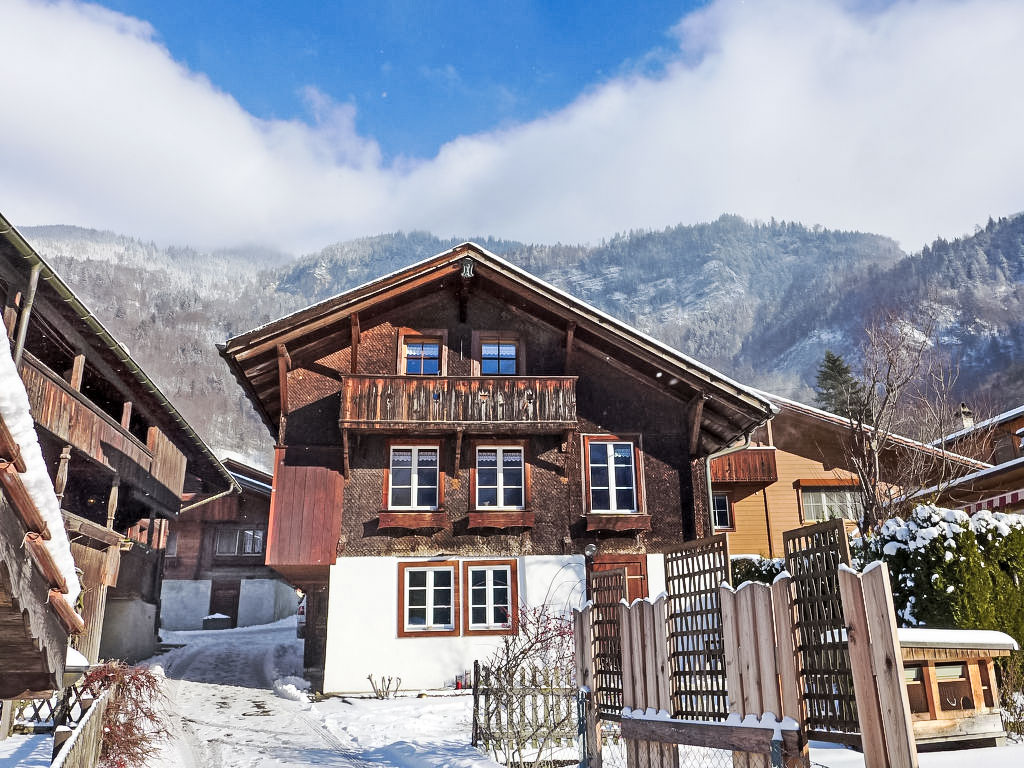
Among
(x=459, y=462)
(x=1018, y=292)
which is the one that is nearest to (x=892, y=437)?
(x=459, y=462)

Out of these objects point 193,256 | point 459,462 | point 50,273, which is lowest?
point 459,462

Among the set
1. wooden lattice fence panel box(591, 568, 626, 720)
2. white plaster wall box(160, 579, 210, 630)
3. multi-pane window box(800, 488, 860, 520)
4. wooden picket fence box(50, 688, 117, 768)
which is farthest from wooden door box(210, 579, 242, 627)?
wooden lattice fence panel box(591, 568, 626, 720)

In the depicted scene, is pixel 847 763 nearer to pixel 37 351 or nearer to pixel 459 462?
pixel 459 462

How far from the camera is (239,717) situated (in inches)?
591

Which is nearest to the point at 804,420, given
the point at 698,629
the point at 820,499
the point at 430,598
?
the point at 820,499

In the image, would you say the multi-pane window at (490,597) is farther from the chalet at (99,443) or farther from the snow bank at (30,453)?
the snow bank at (30,453)

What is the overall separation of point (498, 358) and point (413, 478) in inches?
153

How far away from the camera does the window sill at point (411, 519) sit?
62.8ft

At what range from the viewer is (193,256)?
527 ft

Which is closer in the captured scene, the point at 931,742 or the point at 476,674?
the point at 931,742

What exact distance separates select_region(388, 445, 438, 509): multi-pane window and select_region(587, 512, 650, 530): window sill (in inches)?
151

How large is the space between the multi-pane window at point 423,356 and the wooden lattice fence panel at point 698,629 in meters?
13.6

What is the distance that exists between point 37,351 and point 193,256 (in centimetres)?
15310

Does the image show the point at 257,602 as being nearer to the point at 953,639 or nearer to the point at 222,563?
the point at 222,563
